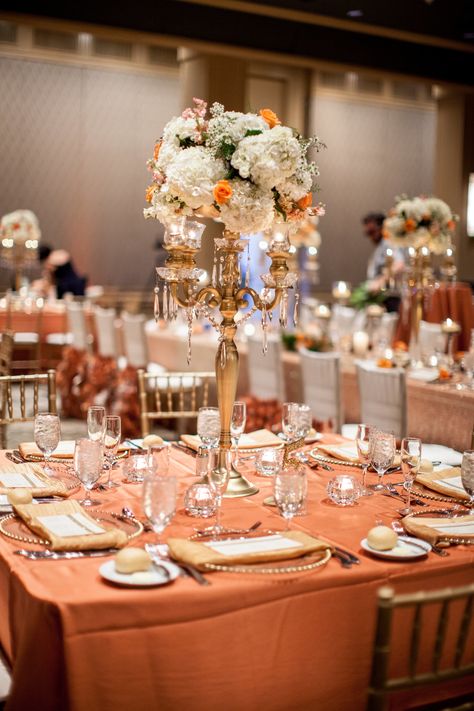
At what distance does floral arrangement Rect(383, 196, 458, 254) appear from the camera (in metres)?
5.80

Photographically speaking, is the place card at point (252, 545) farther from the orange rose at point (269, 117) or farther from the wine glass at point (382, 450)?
the orange rose at point (269, 117)

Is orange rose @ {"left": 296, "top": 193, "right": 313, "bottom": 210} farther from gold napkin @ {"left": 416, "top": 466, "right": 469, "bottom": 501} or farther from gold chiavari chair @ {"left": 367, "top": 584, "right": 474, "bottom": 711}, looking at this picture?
gold chiavari chair @ {"left": 367, "top": 584, "right": 474, "bottom": 711}

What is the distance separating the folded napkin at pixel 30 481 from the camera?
2.55 meters

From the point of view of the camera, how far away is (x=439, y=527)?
232 cm

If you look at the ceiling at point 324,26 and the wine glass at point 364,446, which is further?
the ceiling at point 324,26

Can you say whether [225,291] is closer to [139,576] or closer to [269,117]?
[269,117]

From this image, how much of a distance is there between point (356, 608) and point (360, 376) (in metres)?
2.96

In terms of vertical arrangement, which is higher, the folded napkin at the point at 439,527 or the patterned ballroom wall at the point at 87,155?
the patterned ballroom wall at the point at 87,155

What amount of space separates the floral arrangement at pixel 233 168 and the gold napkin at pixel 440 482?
36.6 inches

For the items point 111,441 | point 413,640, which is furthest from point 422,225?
point 413,640

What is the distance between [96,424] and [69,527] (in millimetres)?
603

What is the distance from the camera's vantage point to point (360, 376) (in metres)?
4.90

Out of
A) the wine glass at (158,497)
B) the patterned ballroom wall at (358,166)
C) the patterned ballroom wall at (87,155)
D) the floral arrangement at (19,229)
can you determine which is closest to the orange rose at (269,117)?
the wine glass at (158,497)

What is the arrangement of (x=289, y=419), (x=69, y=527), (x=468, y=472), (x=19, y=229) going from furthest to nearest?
(x=19, y=229) < (x=289, y=419) < (x=468, y=472) < (x=69, y=527)
